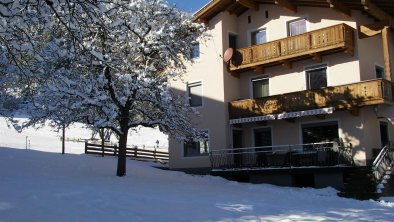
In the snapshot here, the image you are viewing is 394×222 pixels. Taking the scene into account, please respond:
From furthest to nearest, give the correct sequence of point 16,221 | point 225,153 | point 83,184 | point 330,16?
point 225,153 → point 330,16 → point 83,184 → point 16,221

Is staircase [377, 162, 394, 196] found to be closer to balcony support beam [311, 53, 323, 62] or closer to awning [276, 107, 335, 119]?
awning [276, 107, 335, 119]

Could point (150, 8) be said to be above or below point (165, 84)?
above

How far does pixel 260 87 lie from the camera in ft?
93.4

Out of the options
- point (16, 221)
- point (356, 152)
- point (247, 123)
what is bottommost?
point (16, 221)

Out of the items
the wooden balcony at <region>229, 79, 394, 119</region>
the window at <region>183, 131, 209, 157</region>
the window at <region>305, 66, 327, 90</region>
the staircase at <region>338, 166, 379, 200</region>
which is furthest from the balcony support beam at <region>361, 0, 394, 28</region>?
the window at <region>183, 131, 209, 157</region>

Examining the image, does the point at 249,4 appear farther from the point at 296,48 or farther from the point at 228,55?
the point at 296,48

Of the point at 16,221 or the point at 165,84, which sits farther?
the point at 165,84

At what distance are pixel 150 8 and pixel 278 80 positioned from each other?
9.48 metres

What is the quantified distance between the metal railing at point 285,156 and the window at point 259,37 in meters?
6.70

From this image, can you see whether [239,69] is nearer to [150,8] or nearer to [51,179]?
[150,8]

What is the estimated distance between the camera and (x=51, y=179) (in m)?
18.4

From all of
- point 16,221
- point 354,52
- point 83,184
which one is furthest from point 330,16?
point 16,221

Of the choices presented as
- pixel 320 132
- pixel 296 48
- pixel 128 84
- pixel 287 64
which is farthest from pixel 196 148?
pixel 128 84

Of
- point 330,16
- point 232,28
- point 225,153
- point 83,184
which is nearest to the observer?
point 83,184
